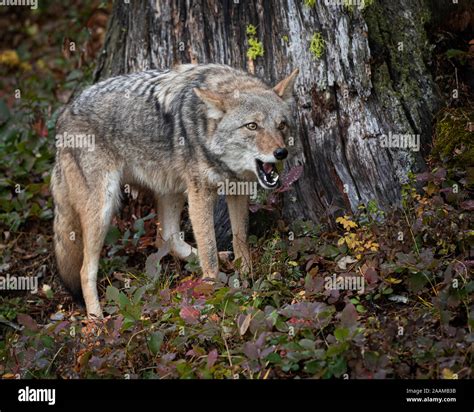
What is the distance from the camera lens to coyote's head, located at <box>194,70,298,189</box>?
250 inches

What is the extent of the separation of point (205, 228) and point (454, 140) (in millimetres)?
2374

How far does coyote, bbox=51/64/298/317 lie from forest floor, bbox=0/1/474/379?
39 centimetres

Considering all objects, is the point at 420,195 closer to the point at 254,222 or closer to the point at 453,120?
the point at 453,120

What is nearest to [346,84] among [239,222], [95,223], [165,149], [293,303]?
[239,222]

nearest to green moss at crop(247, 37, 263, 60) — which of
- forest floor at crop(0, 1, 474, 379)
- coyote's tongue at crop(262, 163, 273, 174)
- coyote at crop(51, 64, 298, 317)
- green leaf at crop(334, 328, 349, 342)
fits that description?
coyote at crop(51, 64, 298, 317)

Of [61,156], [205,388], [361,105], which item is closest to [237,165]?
[361,105]

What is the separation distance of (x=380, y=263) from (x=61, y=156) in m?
3.23

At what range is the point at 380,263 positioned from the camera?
591cm

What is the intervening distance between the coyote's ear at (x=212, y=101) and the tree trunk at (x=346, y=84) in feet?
2.51

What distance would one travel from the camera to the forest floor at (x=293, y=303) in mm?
4797

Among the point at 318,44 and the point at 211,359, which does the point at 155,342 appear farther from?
the point at 318,44

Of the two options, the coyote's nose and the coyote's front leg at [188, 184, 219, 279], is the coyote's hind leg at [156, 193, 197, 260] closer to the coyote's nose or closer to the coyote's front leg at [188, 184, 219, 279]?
the coyote's front leg at [188, 184, 219, 279]

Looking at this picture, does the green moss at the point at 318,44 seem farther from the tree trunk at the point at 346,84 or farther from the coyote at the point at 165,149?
the coyote at the point at 165,149

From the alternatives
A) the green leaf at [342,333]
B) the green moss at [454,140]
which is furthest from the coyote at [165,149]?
the green leaf at [342,333]
